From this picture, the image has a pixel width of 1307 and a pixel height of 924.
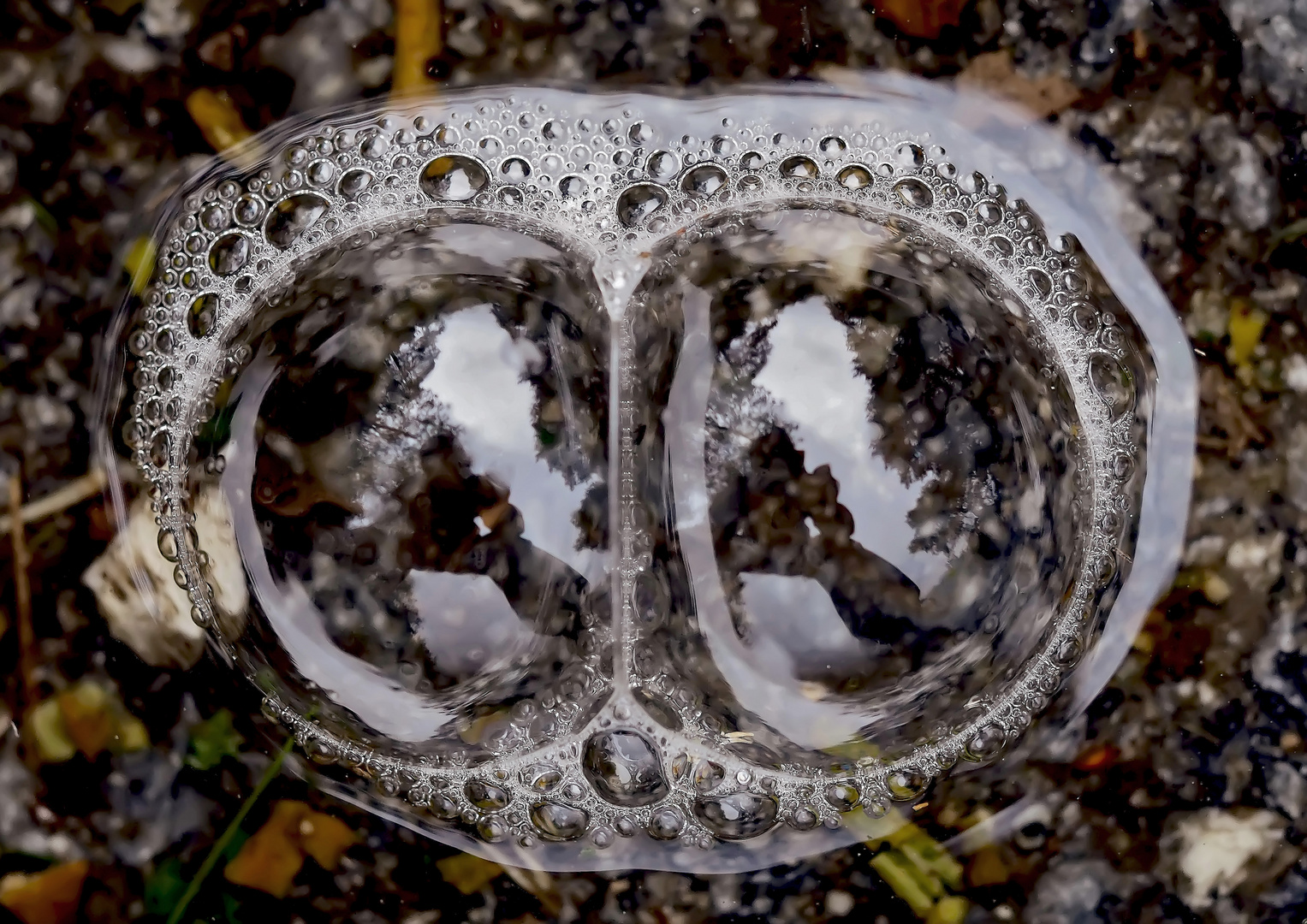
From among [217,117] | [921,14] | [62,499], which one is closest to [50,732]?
[62,499]

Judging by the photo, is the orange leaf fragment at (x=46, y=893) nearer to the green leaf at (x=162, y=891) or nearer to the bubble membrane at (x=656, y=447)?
the green leaf at (x=162, y=891)

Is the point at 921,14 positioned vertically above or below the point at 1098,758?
above

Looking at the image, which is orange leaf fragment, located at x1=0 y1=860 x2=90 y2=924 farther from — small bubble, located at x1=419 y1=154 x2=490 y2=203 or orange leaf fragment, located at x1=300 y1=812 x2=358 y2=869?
small bubble, located at x1=419 y1=154 x2=490 y2=203

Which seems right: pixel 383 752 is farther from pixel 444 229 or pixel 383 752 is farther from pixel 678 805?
pixel 444 229

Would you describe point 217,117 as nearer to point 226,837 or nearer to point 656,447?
point 656,447

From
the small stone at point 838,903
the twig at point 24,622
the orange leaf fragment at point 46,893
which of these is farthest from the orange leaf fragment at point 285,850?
the small stone at point 838,903

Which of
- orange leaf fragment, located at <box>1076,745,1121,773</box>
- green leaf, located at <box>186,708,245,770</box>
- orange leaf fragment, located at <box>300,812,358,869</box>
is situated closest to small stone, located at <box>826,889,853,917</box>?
orange leaf fragment, located at <box>1076,745,1121,773</box>

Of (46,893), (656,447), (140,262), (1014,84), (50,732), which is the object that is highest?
(1014,84)
